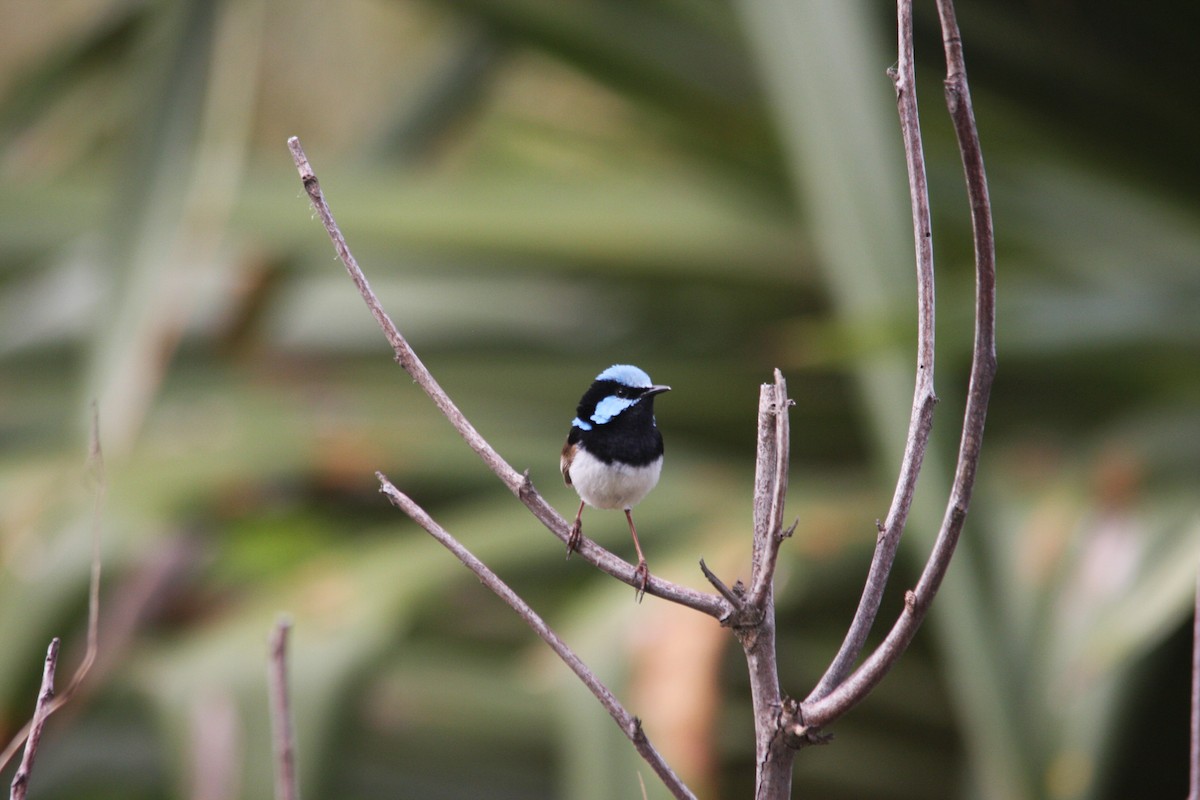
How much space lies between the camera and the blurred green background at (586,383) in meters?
2.40

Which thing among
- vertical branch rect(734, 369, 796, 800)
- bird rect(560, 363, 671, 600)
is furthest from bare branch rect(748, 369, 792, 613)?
bird rect(560, 363, 671, 600)

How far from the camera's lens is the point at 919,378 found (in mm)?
1015

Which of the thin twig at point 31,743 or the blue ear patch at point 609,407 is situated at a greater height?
the blue ear patch at point 609,407

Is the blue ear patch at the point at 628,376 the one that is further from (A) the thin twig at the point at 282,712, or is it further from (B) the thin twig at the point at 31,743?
(B) the thin twig at the point at 31,743

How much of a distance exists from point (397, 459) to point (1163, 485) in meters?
1.99

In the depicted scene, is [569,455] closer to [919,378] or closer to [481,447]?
[481,447]

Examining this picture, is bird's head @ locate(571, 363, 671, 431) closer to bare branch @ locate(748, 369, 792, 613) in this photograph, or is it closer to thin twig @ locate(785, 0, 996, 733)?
bare branch @ locate(748, 369, 792, 613)

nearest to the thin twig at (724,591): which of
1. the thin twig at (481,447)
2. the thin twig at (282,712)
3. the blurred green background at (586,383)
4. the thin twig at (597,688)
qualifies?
the thin twig at (481,447)

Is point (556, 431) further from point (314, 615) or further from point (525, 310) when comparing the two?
point (314, 615)

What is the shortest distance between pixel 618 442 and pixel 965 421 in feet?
2.15

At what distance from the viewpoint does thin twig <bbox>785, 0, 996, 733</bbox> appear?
0.91m

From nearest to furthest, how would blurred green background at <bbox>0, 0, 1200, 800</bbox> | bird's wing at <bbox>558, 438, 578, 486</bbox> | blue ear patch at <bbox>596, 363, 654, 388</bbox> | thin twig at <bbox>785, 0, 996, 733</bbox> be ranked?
thin twig at <bbox>785, 0, 996, 733</bbox> → blue ear patch at <bbox>596, 363, 654, 388</bbox> → bird's wing at <bbox>558, 438, 578, 486</bbox> → blurred green background at <bbox>0, 0, 1200, 800</bbox>

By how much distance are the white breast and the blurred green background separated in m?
0.68

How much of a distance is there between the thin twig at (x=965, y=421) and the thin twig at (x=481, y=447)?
113mm
